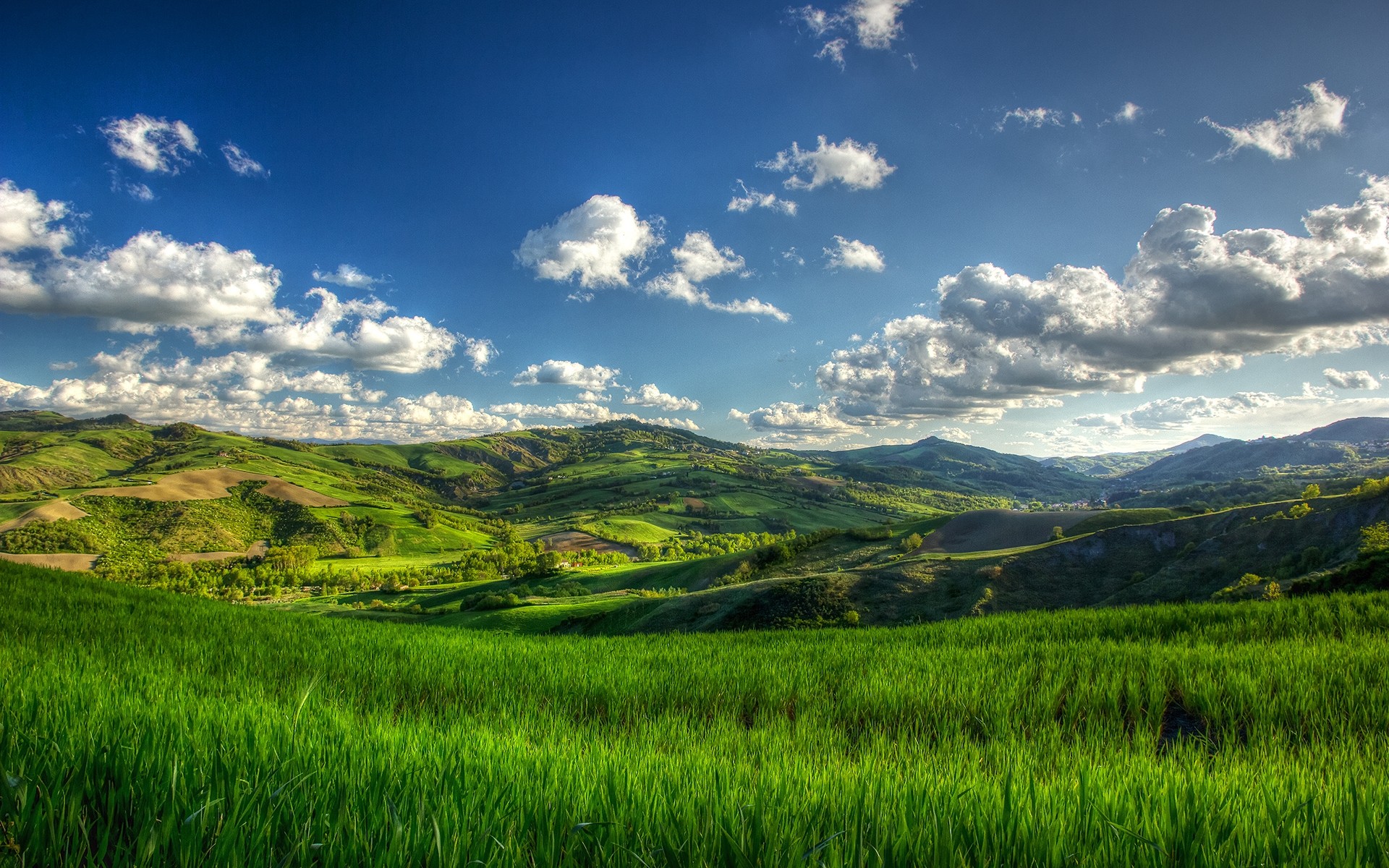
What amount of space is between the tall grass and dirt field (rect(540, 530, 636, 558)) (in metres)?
174

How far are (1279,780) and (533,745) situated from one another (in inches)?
180

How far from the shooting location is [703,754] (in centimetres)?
362

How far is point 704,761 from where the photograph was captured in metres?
3.34

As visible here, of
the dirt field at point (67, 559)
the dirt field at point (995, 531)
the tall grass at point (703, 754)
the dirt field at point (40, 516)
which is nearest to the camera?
the tall grass at point (703, 754)

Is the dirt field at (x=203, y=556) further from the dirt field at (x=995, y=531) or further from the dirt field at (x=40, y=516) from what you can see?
the dirt field at (x=995, y=531)

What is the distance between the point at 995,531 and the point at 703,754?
59914 millimetres

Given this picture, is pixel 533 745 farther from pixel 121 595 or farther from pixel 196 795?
pixel 121 595

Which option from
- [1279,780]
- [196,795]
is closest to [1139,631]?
[1279,780]

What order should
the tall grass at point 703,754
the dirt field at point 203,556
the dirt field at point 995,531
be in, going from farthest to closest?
the dirt field at point 203,556
the dirt field at point 995,531
the tall grass at point 703,754

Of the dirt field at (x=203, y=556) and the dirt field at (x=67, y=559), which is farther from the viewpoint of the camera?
the dirt field at (x=203, y=556)

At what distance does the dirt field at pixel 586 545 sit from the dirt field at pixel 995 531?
13155 centimetres

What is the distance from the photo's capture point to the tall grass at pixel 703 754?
204 centimetres

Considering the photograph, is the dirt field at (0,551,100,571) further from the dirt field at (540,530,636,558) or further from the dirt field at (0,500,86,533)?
the dirt field at (540,530,636,558)

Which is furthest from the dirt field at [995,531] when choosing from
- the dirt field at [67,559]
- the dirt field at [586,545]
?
the dirt field at [67,559]
